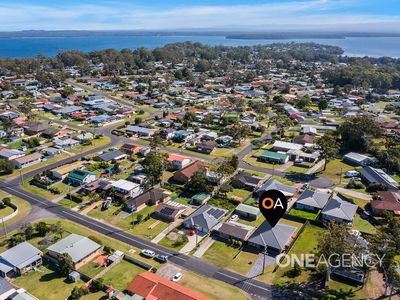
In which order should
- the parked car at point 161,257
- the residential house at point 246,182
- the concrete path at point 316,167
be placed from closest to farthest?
the parked car at point 161,257 < the residential house at point 246,182 < the concrete path at point 316,167

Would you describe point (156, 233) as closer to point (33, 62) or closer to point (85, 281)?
point (85, 281)

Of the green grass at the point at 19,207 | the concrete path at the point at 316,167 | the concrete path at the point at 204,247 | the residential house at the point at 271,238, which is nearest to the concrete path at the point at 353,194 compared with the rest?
the concrete path at the point at 316,167

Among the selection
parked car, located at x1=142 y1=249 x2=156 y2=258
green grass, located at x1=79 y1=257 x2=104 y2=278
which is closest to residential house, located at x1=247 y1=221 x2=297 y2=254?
parked car, located at x1=142 y1=249 x2=156 y2=258

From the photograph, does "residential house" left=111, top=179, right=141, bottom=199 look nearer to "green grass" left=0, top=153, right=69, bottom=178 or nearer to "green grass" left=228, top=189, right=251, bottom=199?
"green grass" left=228, top=189, right=251, bottom=199

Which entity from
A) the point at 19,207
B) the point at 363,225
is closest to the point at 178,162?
the point at 19,207

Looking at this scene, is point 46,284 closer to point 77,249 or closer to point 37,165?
point 77,249

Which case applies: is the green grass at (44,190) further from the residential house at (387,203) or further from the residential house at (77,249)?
the residential house at (387,203)

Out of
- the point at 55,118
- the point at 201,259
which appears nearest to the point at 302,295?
the point at 201,259
